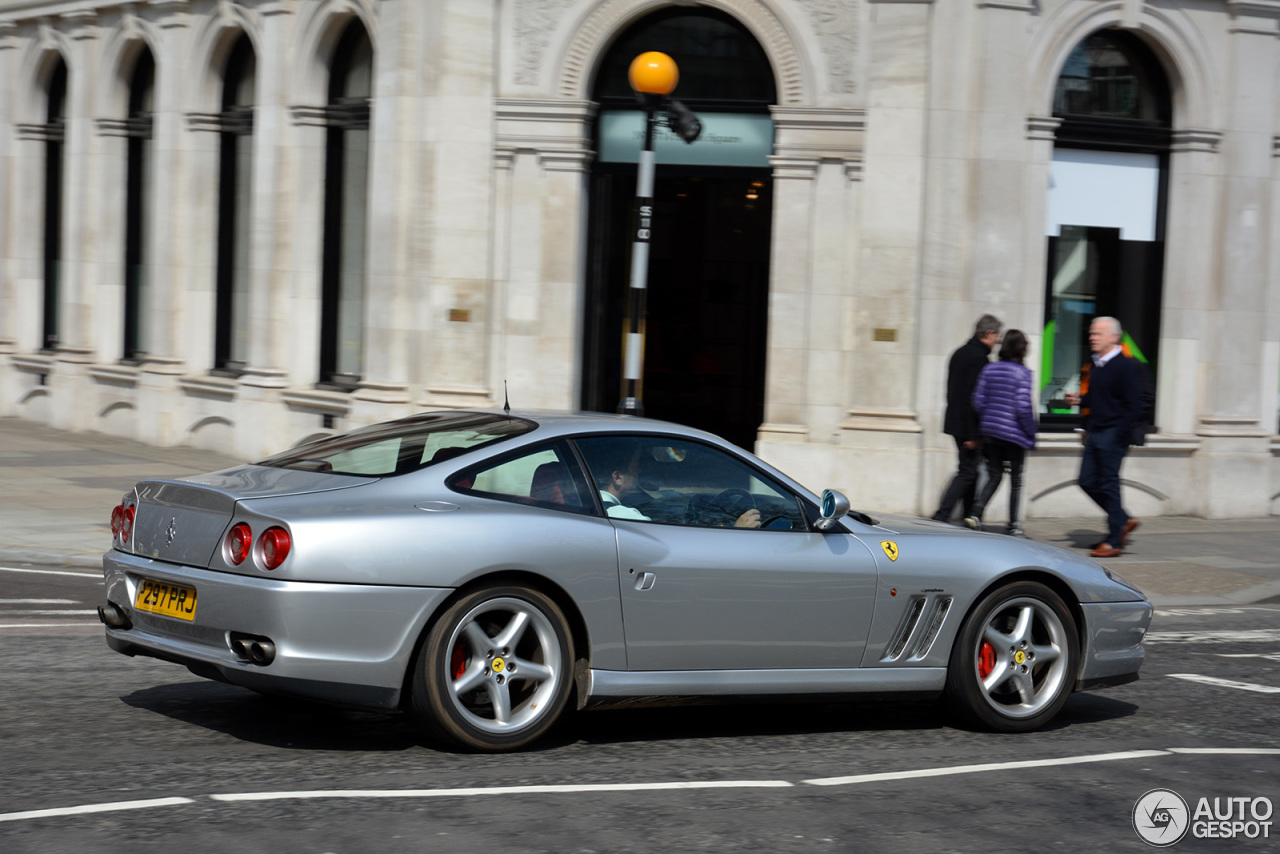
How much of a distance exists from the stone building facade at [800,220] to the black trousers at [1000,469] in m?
1.63

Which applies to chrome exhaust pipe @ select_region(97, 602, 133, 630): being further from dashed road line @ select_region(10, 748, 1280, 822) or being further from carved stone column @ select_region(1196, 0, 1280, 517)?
carved stone column @ select_region(1196, 0, 1280, 517)

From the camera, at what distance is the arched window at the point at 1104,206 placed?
16797 mm

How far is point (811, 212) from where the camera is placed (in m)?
16.1

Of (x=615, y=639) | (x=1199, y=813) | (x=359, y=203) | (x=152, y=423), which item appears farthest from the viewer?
(x=152, y=423)

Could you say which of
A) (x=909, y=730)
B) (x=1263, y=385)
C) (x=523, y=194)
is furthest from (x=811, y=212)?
(x=909, y=730)

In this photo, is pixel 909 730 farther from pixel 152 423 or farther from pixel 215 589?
pixel 152 423

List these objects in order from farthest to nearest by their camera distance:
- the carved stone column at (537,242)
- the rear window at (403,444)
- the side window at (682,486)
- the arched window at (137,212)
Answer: the arched window at (137,212)
the carved stone column at (537,242)
the side window at (682,486)
the rear window at (403,444)

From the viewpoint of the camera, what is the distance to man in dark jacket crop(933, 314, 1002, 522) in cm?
1398

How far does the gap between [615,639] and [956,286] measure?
1052 centimetres

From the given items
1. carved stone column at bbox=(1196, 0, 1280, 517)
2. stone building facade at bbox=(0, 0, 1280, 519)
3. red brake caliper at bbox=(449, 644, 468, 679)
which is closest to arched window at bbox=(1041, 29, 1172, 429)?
stone building facade at bbox=(0, 0, 1280, 519)

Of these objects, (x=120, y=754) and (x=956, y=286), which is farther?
(x=956, y=286)

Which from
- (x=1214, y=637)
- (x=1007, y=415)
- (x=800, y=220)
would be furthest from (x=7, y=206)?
(x=1214, y=637)

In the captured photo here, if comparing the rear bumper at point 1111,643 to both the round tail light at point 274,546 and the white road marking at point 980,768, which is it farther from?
the round tail light at point 274,546

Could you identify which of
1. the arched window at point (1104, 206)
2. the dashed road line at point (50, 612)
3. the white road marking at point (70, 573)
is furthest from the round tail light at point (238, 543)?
the arched window at point (1104, 206)
